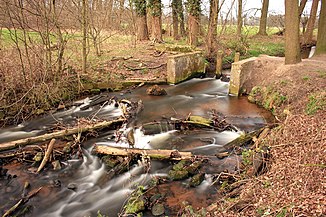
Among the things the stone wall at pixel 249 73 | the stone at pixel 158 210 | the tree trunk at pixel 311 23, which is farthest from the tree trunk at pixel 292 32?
the tree trunk at pixel 311 23

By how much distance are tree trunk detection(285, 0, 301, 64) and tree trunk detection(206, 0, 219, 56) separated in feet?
19.0

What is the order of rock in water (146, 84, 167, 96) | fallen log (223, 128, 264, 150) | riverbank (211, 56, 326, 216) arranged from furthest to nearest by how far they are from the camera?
rock in water (146, 84, 167, 96) → fallen log (223, 128, 264, 150) → riverbank (211, 56, 326, 216)

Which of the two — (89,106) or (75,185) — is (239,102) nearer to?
(89,106)

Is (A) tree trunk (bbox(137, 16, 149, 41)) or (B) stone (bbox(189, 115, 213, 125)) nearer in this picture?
(B) stone (bbox(189, 115, 213, 125))

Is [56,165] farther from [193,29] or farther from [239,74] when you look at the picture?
[193,29]

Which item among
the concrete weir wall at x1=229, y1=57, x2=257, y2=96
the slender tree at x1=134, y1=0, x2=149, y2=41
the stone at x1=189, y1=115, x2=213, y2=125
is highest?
the slender tree at x1=134, y1=0, x2=149, y2=41

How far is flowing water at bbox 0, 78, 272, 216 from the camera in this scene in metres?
5.80

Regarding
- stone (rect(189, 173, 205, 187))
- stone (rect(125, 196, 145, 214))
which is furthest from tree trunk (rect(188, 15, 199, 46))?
stone (rect(125, 196, 145, 214))

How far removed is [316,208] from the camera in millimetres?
3527

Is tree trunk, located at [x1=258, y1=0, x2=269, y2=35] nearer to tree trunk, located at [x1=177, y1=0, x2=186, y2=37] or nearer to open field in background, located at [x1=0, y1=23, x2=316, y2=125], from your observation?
Result: tree trunk, located at [x1=177, y1=0, x2=186, y2=37]

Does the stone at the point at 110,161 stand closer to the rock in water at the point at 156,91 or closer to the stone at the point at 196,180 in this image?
the stone at the point at 196,180

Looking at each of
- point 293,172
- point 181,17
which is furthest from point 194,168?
point 181,17

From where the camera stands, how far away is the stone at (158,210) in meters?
5.20

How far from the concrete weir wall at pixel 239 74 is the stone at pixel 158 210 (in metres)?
8.23
